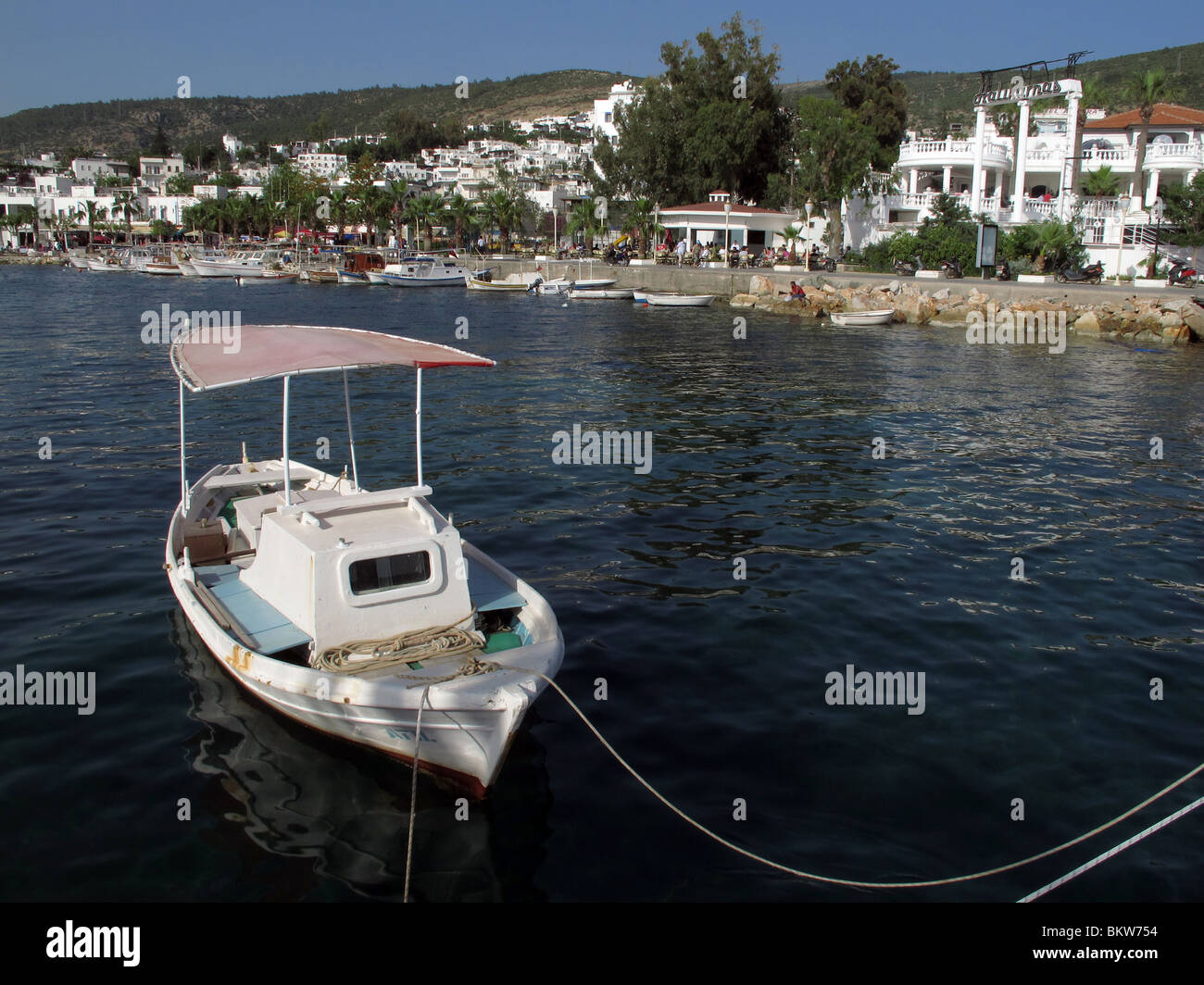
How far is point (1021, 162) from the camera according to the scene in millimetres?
54000

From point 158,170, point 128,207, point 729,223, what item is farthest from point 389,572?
point 158,170

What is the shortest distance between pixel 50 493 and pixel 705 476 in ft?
39.7

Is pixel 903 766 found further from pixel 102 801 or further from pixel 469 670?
pixel 102 801

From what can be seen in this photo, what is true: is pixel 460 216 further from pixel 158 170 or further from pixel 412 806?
pixel 412 806

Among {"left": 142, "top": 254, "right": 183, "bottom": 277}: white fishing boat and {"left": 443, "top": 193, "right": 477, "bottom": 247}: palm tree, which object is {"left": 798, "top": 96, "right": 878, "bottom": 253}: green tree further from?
{"left": 142, "top": 254, "right": 183, "bottom": 277}: white fishing boat

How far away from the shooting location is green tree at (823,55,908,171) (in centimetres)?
7475

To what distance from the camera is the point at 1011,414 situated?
25.3 meters

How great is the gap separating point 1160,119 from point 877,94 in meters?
22.5

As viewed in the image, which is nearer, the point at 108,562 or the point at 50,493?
the point at 108,562

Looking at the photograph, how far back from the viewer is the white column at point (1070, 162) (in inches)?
2079

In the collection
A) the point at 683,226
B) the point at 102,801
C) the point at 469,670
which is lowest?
the point at 102,801

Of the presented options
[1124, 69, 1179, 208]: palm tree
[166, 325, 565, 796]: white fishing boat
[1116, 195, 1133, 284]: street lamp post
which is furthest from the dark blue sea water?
[1124, 69, 1179, 208]: palm tree

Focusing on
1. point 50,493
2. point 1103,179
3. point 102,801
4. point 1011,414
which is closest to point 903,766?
point 102,801

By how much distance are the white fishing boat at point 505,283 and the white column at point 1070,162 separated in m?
34.6
